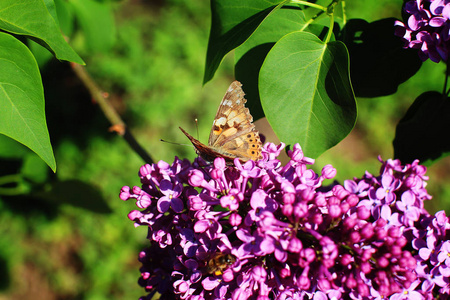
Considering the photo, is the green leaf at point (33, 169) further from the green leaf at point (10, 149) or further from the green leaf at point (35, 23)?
the green leaf at point (35, 23)

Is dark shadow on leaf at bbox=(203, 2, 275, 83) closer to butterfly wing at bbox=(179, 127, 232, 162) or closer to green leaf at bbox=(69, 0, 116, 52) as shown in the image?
butterfly wing at bbox=(179, 127, 232, 162)

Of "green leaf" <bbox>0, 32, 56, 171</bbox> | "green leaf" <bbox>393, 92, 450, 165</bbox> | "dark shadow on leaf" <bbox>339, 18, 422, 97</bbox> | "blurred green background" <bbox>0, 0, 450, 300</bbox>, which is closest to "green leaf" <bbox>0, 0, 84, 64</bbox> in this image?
"green leaf" <bbox>0, 32, 56, 171</bbox>

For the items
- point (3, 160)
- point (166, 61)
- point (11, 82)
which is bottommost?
point (166, 61)

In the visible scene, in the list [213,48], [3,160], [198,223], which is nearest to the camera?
[198,223]

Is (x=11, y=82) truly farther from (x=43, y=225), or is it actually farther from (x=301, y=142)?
(x=43, y=225)

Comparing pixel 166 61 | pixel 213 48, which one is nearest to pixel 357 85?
pixel 213 48

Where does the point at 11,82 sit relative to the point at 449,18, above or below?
above
